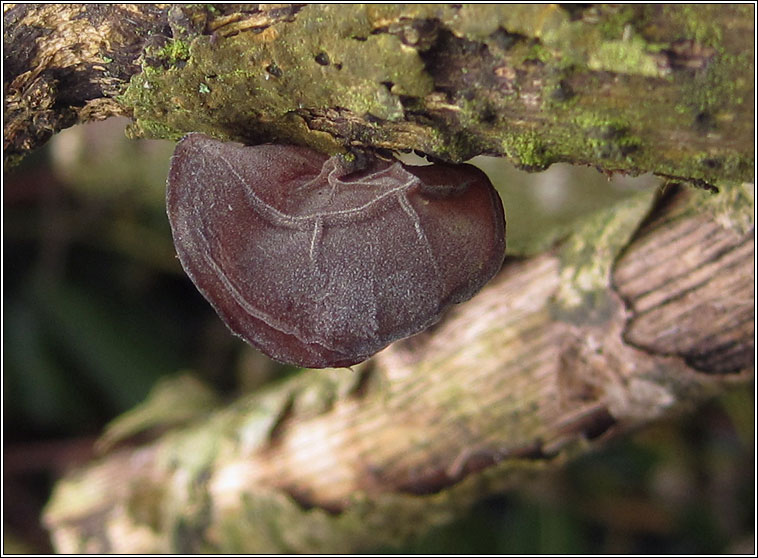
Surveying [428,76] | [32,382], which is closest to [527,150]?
[428,76]

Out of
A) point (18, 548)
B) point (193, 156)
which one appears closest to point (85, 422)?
point (18, 548)

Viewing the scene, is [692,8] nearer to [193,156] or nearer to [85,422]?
[193,156]

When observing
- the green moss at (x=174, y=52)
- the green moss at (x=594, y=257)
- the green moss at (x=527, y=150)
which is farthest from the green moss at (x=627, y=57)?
the green moss at (x=594, y=257)

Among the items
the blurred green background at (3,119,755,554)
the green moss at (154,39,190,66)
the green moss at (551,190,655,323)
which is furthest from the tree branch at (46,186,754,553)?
the green moss at (154,39,190,66)

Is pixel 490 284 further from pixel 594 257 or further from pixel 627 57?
pixel 627 57

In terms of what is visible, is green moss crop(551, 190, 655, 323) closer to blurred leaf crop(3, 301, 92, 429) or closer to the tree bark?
the tree bark
